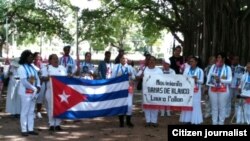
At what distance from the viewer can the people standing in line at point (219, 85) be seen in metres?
10.9

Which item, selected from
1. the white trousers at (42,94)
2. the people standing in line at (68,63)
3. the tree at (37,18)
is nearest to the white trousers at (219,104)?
the people standing in line at (68,63)

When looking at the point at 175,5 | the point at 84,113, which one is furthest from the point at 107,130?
the point at 175,5

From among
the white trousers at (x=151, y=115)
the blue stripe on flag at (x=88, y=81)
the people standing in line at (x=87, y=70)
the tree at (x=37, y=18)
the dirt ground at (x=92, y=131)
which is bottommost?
the dirt ground at (x=92, y=131)

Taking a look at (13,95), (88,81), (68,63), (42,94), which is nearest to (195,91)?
(88,81)

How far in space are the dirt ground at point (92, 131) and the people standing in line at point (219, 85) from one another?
1.34 m

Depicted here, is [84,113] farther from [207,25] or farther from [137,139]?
[207,25]

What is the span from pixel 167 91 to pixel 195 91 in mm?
683

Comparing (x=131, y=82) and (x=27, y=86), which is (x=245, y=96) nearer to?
(x=131, y=82)

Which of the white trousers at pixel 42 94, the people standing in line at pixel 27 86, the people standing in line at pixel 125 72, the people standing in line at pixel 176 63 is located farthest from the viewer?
the people standing in line at pixel 176 63

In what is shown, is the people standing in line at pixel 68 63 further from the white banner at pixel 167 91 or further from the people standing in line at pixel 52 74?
the white banner at pixel 167 91

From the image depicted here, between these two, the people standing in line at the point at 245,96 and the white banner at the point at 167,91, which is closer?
the people standing in line at the point at 245,96

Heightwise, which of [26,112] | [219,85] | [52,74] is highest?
[52,74]

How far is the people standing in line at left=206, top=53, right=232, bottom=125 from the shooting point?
35.8 feet

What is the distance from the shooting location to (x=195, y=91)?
37.5ft
